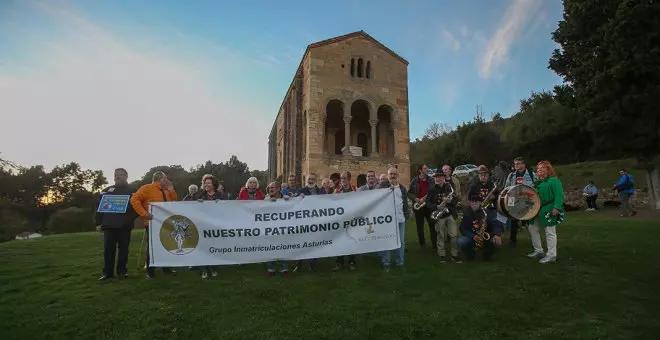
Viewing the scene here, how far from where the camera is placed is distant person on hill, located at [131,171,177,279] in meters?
7.87

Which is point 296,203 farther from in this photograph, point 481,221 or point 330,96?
point 330,96

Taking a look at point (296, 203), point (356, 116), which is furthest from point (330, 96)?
point (296, 203)

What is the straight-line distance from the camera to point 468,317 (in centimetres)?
579

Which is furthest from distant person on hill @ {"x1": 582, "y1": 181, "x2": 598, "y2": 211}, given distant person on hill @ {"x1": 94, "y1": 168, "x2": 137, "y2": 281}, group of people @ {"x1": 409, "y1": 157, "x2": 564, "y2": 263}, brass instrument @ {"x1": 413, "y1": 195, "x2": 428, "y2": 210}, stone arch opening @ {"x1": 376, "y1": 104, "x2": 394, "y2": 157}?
distant person on hill @ {"x1": 94, "y1": 168, "x2": 137, "y2": 281}

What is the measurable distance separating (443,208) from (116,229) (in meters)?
6.77

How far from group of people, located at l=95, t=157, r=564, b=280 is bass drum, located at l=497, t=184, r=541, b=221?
225 mm

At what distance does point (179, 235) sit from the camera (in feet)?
25.7

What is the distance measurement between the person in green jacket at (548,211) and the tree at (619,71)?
13.7m

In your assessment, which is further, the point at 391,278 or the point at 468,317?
the point at 391,278

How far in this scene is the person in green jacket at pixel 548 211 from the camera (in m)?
8.15

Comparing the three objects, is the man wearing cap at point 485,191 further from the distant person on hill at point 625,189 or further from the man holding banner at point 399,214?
the distant person on hill at point 625,189

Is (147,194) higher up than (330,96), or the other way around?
(330,96)

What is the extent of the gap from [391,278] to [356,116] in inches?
1189

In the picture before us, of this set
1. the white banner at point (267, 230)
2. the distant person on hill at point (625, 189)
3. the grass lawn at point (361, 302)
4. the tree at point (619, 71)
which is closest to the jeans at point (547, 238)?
the grass lawn at point (361, 302)
